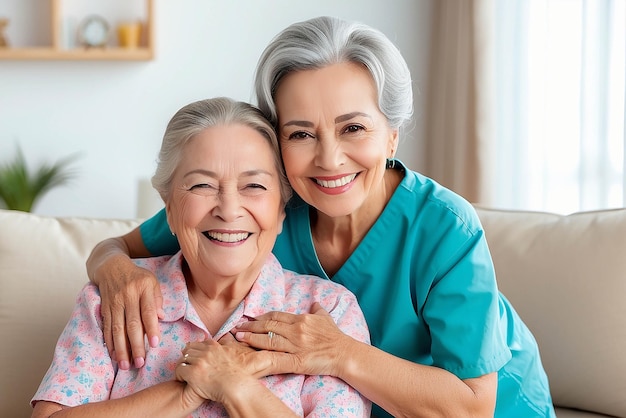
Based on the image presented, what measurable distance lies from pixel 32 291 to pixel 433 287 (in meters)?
1.05

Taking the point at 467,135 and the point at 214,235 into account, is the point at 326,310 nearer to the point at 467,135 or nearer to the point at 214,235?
the point at 214,235

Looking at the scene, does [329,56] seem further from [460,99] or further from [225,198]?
[460,99]

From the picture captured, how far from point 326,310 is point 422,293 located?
208 mm

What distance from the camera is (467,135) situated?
4.06 m

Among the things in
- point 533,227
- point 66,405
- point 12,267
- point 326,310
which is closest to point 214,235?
→ point 326,310

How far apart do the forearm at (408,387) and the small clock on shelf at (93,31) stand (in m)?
3.34

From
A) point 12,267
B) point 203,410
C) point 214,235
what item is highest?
point 214,235

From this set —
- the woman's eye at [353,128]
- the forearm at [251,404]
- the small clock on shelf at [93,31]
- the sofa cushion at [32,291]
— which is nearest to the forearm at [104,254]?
the sofa cushion at [32,291]

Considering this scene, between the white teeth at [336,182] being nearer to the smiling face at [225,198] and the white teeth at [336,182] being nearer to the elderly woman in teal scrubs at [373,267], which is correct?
the elderly woman in teal scrubs at [373,267]

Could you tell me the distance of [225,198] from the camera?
1.64 metres

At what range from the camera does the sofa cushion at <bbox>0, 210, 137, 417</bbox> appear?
2090 mm

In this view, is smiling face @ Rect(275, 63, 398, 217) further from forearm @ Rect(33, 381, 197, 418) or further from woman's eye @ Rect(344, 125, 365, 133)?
forearm @ Rect(33, 381, 197, 418)

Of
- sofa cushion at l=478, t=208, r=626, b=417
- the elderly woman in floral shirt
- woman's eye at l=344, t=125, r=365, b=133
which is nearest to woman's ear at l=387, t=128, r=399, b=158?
woman's eye at l=344, t=125, r=365, b=133

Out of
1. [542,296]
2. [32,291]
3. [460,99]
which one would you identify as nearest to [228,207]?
[32,291]
